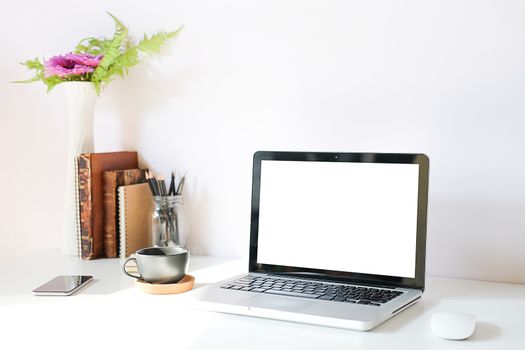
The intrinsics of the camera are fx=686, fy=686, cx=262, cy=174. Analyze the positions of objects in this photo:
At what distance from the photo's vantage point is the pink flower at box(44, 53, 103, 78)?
1.64 metres

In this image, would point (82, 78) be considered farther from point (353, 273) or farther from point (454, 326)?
point (454, 326)

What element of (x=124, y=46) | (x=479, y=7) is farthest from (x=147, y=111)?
(x=479, y=7)

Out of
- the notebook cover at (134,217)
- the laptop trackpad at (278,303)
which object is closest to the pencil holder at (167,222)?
the notebook cover at (134,217)

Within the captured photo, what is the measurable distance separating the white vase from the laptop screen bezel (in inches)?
20.0

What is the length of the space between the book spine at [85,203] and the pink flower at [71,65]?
20 centimetres

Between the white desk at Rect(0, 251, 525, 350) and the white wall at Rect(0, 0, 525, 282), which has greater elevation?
the white wall at Rect(0, 0, 525, 282)

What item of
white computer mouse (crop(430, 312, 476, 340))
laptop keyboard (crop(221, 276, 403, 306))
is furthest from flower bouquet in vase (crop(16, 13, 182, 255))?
white computer mouse (crop(430, 312, 476, 340))

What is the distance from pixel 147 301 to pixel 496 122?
76 cm

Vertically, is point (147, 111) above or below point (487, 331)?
above

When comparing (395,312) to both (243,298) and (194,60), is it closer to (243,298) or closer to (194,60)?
(243,298)

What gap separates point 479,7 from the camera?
1349 mm

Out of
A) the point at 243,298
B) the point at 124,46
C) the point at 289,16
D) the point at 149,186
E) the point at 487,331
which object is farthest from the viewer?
the point at 124,46

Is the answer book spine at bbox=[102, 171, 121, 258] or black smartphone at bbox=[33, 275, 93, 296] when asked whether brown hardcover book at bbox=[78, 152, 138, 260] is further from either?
black smartphone at bbox=[33, 275, 93, 296]

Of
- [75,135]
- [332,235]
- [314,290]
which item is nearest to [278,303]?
[314,290]
